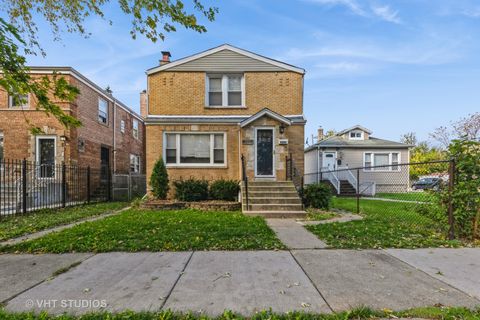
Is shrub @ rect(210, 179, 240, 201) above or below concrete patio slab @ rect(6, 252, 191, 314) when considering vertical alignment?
above

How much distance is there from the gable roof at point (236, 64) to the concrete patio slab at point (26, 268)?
10.7 meters

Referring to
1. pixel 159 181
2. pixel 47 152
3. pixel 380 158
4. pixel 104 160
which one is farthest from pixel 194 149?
pixel 380 158

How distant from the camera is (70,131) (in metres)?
14.4

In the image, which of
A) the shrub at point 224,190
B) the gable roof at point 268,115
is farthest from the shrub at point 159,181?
the gable roof at point 268,115

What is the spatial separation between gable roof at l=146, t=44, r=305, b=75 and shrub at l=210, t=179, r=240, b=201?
5.86 m

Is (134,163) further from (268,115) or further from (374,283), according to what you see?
(374,283)

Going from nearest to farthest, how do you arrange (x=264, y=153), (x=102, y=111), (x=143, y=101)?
(x=264, y=153), (x=102, y=111), (x=143, y=101)

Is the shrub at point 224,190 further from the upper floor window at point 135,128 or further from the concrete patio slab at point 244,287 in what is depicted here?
the upper floor window at point 135,128

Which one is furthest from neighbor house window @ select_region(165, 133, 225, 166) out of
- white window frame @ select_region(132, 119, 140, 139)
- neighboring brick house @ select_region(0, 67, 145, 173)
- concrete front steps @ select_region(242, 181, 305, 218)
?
white window frame @ select_region(132, 119, 140, 139)

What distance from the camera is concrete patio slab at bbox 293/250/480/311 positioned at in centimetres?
304

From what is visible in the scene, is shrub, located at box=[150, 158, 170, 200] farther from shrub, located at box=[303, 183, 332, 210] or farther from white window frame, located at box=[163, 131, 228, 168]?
shrub, located at box=[303, 183, 332, 210]

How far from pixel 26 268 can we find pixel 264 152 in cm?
976

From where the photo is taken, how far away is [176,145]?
1314 cm

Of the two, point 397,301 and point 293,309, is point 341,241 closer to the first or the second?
point 397,301
